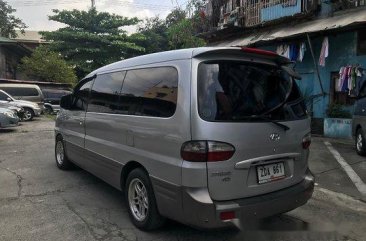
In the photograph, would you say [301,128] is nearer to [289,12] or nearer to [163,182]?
[163,182]

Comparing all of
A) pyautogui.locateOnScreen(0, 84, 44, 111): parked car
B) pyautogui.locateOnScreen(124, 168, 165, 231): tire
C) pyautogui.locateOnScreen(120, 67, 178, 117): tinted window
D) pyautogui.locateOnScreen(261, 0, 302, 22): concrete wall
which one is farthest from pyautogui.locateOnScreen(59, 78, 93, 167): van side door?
Answer: pyautogui.locateOnScreen(0, 84, 44, 111): parked car

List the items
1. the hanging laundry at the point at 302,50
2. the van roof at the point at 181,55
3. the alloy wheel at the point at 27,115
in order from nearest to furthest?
the van roof at the point at 181,55 < the hanging laundry at the point at 302,50 < the alloy wheel at the point at 27,115

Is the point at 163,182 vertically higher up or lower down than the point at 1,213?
higher up

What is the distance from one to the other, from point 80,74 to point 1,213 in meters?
33.0

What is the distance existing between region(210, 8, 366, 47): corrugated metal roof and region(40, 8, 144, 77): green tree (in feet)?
62.2

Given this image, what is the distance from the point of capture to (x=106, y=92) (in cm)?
513

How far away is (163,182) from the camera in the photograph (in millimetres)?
3697

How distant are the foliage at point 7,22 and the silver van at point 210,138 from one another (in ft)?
133

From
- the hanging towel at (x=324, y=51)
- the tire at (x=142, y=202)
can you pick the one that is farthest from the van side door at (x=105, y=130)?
the hanging towel at (x=324, y=51)

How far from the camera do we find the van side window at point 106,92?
480 cm

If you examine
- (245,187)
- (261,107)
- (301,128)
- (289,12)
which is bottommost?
(245,187)

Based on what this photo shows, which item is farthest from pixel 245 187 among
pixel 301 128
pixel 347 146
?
pixel 347 146

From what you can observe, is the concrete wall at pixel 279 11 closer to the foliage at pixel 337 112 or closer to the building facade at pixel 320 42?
the building facade at pixel 320 42

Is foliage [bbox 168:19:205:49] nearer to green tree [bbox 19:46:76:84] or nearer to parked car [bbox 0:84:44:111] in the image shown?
parked car [bbox 0:84:44:111]
